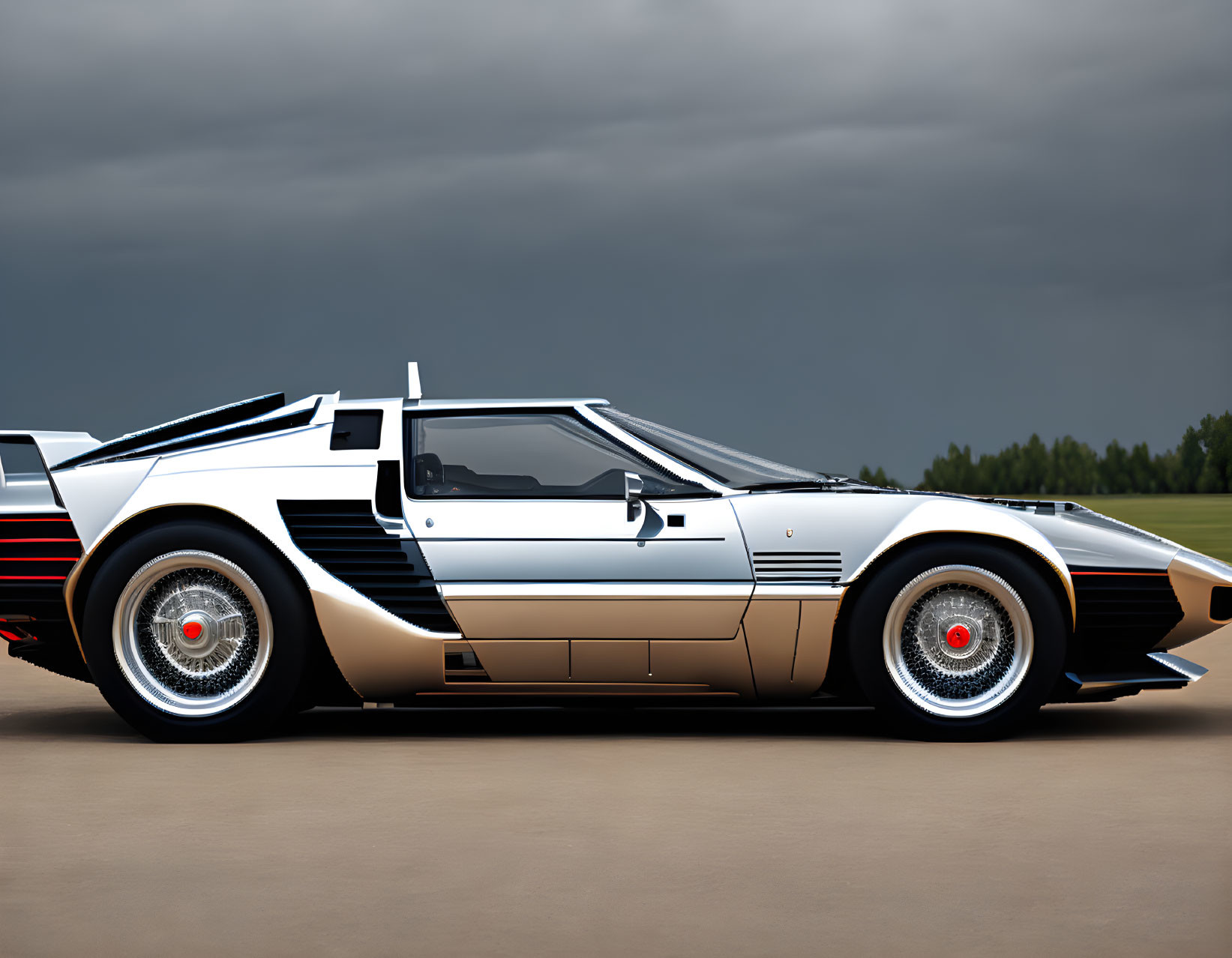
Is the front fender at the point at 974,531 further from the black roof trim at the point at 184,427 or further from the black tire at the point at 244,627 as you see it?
the black roof trim at the point at 184,427

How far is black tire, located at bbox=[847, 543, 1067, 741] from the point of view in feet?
Answer: 20.4

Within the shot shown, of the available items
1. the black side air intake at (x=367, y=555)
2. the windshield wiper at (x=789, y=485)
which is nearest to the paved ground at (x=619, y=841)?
the black side air intake at (x=367, y=555)

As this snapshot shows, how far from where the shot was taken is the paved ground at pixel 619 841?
3463mm

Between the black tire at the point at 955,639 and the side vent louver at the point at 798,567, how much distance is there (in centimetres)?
16

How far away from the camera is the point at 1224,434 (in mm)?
25250

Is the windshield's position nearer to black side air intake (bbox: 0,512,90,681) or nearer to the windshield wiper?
the windshield wiper

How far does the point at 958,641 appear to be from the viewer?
6.29m

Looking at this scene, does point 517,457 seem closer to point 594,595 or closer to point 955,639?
point 594,595

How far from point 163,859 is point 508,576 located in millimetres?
2357

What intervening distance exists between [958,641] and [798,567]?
2.39ft

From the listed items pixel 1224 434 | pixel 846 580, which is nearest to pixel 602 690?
pixel 846 580

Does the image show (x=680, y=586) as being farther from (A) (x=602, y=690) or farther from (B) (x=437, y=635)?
(B) (x=437, y=635)

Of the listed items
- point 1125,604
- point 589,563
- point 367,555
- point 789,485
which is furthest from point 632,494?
point 1125,604

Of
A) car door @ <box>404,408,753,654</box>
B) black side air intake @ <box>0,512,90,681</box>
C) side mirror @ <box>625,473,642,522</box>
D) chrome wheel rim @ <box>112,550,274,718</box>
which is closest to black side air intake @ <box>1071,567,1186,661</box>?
car door @ <box>404,408,753,654</box>
